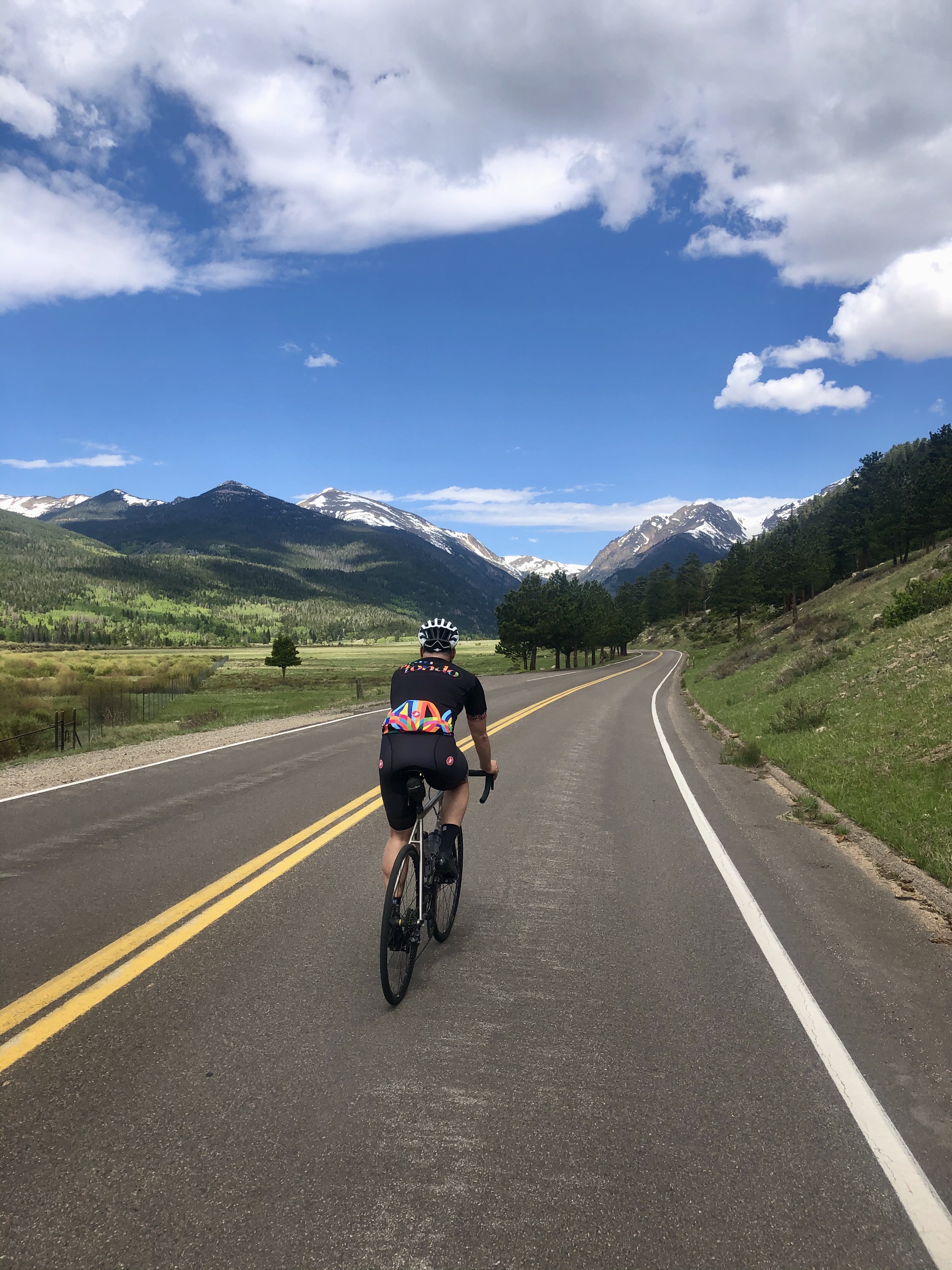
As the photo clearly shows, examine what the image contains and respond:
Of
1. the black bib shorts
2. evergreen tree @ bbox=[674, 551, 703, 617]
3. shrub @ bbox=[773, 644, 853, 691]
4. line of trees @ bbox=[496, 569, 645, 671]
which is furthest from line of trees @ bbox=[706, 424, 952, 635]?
the black bib shorts

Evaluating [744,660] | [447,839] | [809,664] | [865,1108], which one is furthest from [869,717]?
[744,660]

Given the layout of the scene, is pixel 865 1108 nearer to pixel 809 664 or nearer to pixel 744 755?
pixel 744 755

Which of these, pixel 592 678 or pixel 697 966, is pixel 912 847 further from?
pixel 592 678

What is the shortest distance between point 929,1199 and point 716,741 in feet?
52.2

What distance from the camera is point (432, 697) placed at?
4754mm

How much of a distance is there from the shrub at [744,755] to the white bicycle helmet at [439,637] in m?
10.2

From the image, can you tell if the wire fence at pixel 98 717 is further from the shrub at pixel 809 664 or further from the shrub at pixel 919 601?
the shrub at pixel 919 601

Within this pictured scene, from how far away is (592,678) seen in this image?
161 ft

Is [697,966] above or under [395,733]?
under

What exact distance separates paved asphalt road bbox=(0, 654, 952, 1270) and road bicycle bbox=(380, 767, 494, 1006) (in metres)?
0.21

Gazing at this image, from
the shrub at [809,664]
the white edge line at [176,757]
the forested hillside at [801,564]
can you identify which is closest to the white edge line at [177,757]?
the white edge line at [176,757]

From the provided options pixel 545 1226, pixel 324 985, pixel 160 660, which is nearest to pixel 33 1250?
pixel 545 1226

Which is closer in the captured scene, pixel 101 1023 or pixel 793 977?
pixel 101 1023

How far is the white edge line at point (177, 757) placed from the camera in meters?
10.3
